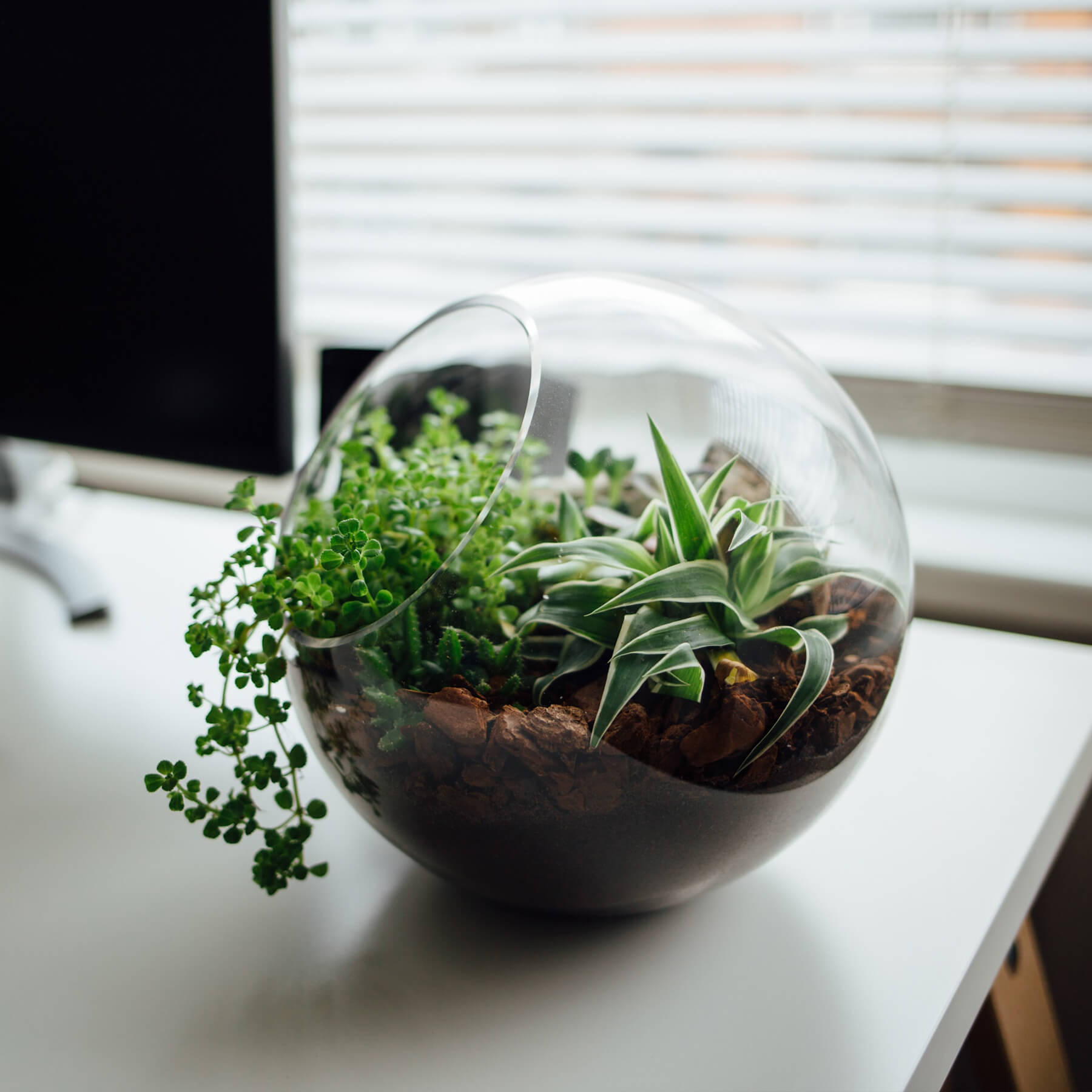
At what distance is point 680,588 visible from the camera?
0.41 metres

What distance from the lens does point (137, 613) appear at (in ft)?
2.81

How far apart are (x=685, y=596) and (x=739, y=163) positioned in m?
0.91

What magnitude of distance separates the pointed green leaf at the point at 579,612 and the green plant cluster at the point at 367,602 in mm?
15

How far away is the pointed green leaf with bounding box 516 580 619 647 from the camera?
0.41 meters

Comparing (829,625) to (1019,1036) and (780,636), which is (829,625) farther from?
(1019,1036)

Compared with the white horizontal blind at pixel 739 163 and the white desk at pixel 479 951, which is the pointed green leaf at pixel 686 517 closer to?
the white desk at pixel 479 951

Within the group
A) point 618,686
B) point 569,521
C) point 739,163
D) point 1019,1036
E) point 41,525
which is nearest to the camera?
point 618,686

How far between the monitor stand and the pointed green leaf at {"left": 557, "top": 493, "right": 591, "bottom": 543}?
51 cm

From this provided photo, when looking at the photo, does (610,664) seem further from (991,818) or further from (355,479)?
(991,818)

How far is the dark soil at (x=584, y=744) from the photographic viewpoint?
0.39 m

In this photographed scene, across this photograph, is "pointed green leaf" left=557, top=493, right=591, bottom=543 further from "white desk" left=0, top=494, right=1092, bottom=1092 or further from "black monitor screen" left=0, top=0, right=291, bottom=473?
"black monitor screen" left=0, top=0, right=291, bottom=473

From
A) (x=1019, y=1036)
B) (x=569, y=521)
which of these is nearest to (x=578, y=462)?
(x=569, y=521)

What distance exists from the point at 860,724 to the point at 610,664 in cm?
13

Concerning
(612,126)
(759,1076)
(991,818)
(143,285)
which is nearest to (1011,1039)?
(991,818)
